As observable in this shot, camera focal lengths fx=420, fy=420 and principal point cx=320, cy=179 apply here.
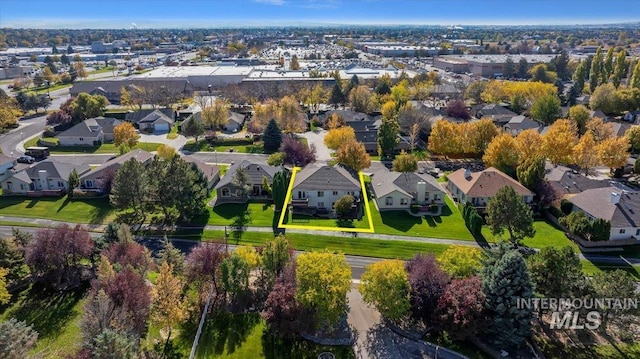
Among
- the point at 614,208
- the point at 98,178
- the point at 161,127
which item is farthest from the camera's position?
the point at 161,127

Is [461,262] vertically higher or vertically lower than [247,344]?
higher

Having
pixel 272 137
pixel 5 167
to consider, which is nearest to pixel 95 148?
pixel 5 167

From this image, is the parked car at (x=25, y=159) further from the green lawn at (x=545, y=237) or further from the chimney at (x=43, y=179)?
the green lawn at (x=545, y=237)

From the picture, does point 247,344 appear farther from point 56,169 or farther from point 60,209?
point 56,169

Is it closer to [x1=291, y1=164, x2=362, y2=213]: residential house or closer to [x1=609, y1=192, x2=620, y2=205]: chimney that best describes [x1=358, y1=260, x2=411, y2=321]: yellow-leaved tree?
[x1=291, y1=164, x2=362, y2=213]: residential house

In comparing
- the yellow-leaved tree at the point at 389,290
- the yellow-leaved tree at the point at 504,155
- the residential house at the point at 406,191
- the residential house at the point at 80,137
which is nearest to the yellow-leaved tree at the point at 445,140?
the yellow-leaved tree at the point at 504,155

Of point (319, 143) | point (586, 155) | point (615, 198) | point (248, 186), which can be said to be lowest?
point (319, 143)
